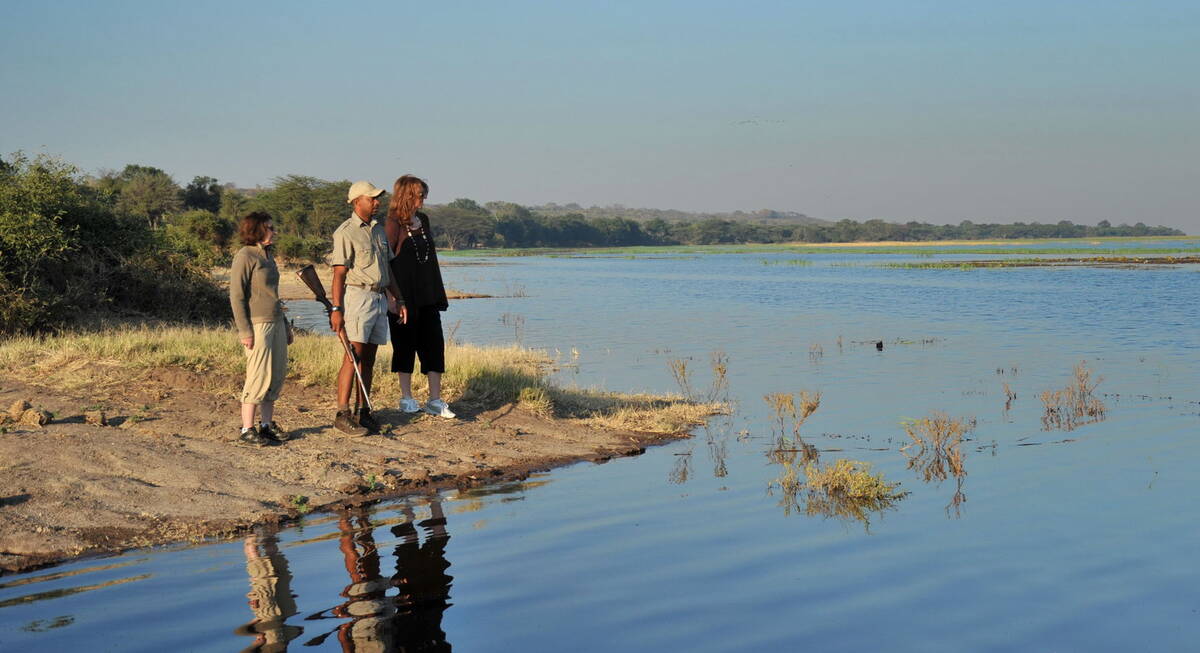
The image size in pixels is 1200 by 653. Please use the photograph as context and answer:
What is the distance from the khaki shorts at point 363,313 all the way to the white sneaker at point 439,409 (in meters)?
1.00

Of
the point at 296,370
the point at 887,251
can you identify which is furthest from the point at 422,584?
the point at 887,251

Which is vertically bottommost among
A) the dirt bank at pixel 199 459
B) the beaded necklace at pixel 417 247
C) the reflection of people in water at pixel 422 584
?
the reflection of people in water at pixel 422 584

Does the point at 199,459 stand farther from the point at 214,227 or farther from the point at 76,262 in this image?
the point at 214,227

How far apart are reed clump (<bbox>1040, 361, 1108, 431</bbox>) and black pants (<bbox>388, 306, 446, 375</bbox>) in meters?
5.99

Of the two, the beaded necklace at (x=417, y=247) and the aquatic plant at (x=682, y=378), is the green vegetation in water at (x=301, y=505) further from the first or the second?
the aquatic plant at (x=682, y=378)

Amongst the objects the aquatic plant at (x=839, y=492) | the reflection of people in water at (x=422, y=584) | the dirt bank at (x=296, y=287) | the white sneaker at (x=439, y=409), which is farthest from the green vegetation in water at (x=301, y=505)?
the dirt bank at (x=296, y=287)

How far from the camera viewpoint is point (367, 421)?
873 centimetres

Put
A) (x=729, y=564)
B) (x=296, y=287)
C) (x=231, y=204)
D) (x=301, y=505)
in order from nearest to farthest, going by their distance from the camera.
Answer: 1. (x=729, y=564)
2. (x=301, y=505)
3. (x=296, y=287)
4. (x=231, y=204)

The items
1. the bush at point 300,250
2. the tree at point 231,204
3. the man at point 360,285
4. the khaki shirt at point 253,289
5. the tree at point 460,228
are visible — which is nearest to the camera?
the khaki shirt at point 253,289

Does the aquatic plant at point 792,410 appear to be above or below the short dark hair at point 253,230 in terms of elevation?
below

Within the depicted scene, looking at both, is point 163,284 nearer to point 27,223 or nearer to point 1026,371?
point 27,223

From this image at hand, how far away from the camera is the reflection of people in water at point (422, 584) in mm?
4867

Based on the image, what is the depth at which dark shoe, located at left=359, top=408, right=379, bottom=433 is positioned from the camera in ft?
28.5

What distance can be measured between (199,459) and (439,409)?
224 cm
